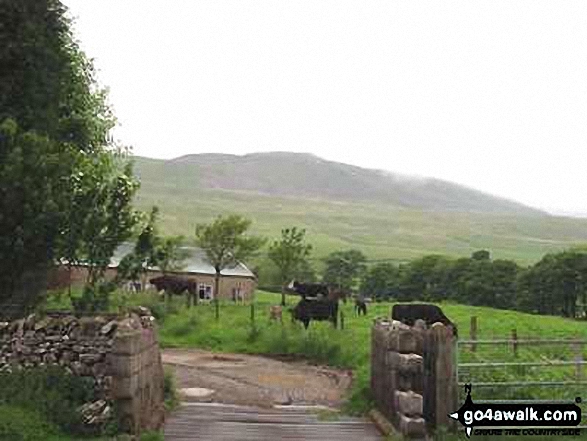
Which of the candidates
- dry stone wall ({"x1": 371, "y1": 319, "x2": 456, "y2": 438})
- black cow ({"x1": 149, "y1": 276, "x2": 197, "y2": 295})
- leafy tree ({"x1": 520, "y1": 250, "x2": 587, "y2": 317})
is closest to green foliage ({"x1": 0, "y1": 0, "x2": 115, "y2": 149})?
dry stone wall ({"x1": 371, "y1": 319, "x2": 456, "y2": 438})

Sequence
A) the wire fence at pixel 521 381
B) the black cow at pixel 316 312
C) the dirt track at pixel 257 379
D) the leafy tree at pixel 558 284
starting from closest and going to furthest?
1. the wire fence at pixel 521 381
2. the dirt track at pixel 257 379
3. the black cow at pixel 316 312
4. the leafy tree at pixel 558 284

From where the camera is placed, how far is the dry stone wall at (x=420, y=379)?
1418 centimetres

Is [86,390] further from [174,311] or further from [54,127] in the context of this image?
[174,311]

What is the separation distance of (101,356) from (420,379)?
5.54 m

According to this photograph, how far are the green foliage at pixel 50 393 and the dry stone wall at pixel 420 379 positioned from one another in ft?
17.2

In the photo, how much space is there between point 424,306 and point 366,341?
2182mm

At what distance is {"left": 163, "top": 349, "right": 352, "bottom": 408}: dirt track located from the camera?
19266 mm

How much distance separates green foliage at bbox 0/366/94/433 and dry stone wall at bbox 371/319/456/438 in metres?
5.23

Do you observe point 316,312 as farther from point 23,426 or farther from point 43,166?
point 23,426

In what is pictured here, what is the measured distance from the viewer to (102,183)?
24.8m

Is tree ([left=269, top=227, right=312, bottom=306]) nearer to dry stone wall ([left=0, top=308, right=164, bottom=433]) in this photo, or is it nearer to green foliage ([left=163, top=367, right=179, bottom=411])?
green foliage ([left=163, top=367, right=179, bottom=411])

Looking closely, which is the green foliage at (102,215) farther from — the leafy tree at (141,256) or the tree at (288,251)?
the tree at (288,251)

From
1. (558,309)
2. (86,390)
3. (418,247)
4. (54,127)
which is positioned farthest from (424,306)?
(418,247)

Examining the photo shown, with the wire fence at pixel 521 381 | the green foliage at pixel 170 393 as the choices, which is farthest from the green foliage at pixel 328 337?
the green foliage at pixel 170 393
